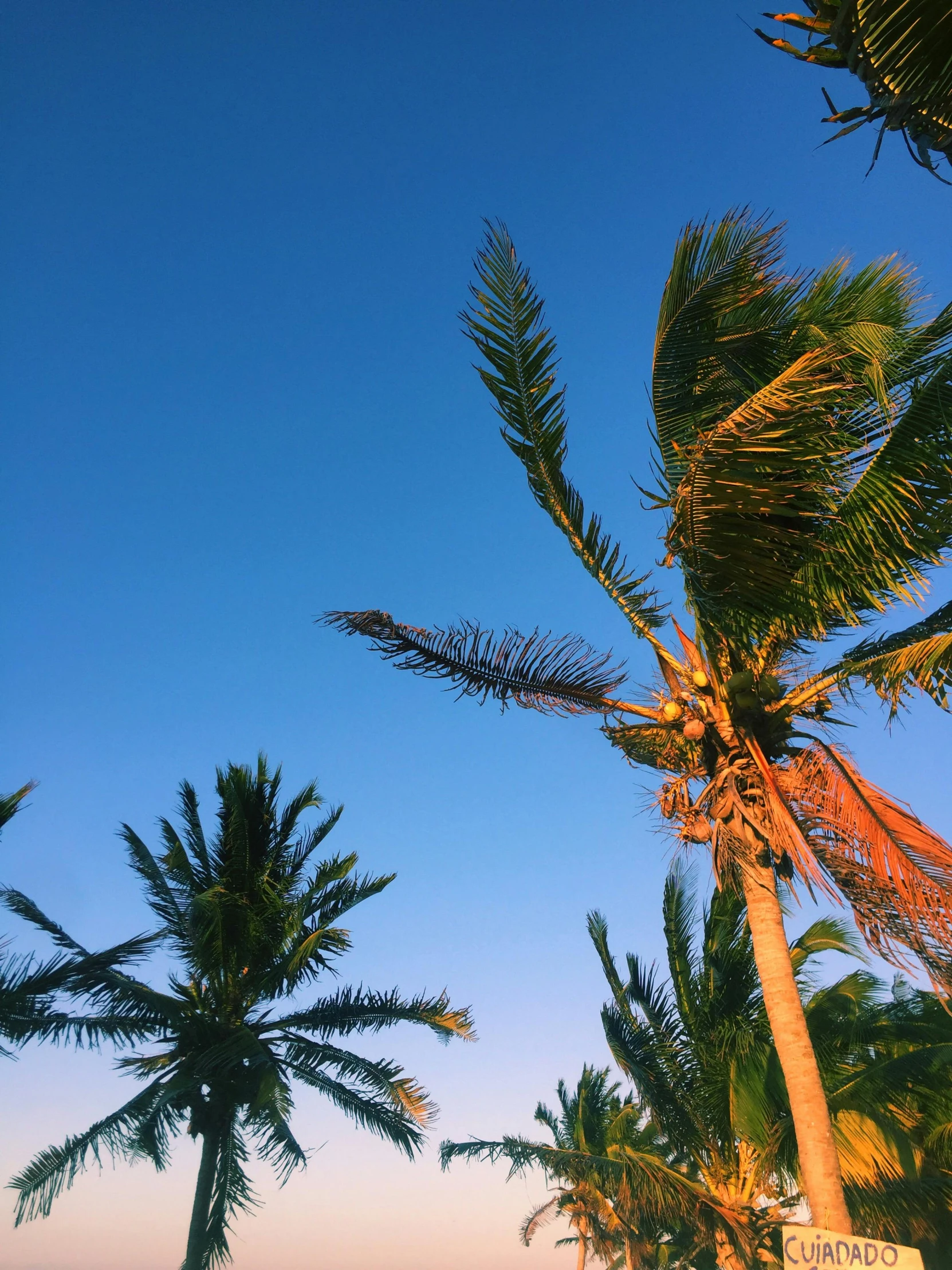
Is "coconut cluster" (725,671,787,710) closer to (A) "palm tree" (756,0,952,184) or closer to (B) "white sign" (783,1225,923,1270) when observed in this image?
(B) "white sign" (783,1225,923,1270)

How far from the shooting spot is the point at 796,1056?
20.8 ft

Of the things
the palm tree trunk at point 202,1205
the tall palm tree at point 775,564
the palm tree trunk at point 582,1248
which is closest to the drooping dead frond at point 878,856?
the tall palm tree at point 775,564

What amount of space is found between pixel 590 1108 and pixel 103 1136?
20.3m

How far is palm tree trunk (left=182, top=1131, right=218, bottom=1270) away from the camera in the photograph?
36.5ft

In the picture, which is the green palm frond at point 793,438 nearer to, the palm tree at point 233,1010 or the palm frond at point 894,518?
the palm frond at point 894,518

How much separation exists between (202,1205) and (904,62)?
1326cm

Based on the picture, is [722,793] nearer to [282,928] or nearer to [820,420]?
[820,420]

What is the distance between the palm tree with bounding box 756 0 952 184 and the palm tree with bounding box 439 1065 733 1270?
11.1 meters

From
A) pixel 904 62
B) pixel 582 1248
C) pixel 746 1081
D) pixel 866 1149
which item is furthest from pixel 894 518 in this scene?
pixel 582 1248

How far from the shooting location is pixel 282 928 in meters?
13.5

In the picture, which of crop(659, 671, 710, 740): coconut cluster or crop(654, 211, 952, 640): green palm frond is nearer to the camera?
crop(654, 211, 952, 640): green palm frond

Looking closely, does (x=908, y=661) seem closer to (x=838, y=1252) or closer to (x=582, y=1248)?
(x=838, y=1252)

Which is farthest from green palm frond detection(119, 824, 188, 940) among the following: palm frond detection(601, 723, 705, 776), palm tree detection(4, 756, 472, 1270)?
palm frond detection(601, 723, 705, 776)

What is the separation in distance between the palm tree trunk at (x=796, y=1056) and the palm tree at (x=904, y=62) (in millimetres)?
5203
